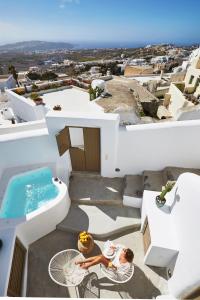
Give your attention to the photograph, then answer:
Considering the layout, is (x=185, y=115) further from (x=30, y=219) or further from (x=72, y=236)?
(x=30, y=219)

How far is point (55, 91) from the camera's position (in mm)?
15422

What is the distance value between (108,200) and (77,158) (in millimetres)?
2551

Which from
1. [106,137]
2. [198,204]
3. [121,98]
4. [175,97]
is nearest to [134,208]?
[106,137]

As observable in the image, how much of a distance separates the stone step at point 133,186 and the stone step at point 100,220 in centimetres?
73

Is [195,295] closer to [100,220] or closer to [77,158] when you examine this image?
[100,220]

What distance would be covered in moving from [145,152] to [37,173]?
5.49 m

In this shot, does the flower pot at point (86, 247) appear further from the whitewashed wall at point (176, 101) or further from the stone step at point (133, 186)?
the whitewashed wall at point (176, 101)

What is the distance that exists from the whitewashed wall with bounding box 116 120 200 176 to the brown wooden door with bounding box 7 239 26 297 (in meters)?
5.30

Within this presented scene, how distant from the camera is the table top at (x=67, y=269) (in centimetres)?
597

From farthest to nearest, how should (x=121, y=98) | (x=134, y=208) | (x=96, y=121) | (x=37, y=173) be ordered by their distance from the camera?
(x=121, y=98), (x=37, y=173), (x=134, y=208), (x=96, y=121)

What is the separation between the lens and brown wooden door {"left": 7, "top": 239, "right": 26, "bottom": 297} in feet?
17.7

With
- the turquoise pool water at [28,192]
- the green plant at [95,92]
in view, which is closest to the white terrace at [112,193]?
the turquoise pool water at [28,192]

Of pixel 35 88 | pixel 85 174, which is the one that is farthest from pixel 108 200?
pixel 35 88

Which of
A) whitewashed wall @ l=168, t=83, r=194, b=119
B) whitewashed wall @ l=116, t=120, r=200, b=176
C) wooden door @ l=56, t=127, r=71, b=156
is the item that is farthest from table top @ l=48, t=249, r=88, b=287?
whitewashed wall @ l=168, t=83, r=194, b=119
